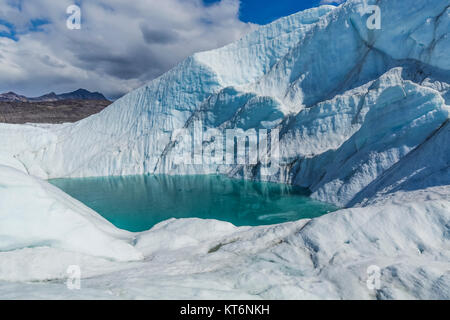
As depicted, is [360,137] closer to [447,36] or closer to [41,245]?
[447,36]

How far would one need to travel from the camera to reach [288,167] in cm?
1866

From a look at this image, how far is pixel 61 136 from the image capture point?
32.3 metres

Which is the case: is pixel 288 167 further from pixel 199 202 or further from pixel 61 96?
pixel 61 96

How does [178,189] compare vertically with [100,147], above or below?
below

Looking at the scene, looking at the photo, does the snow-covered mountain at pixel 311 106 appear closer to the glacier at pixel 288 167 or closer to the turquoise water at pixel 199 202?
the glacier at pixel 288 167

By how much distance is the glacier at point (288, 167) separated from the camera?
399 cm

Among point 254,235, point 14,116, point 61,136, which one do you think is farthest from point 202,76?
point 14,116

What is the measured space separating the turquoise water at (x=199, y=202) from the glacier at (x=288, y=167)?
1.62m

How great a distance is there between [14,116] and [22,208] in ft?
184

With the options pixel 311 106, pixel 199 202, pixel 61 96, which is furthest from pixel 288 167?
pixel 61 96

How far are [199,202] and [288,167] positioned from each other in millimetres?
6637

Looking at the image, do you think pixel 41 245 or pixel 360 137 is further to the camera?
pixel 360 137

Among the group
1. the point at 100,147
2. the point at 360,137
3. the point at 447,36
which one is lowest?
the point at 360,137
